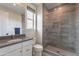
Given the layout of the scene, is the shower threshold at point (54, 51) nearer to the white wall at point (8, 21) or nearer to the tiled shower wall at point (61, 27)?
the tiled shower wall at point (61, 27)

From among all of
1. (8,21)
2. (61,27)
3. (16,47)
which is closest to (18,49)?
(16,47)

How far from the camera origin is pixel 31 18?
1.96m

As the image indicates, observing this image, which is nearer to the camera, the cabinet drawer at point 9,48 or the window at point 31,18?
the cabinet drawer at point 9,48

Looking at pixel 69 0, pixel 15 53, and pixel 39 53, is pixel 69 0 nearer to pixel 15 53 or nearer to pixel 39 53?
pixel 39 53

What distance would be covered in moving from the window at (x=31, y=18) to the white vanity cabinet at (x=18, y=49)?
0.31 metres

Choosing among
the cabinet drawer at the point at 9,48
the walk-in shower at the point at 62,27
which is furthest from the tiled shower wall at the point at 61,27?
the cabinet drawer at the point at 9,48

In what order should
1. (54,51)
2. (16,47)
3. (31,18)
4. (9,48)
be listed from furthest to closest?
(31,18) < (54,51) < (16,47) < (9,48)

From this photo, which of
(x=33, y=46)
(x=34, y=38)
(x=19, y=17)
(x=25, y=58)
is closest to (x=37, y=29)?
(x=34, y=38)

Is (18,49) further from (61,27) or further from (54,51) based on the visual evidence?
(61,27)

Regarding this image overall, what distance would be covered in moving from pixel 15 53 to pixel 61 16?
3.64 feet

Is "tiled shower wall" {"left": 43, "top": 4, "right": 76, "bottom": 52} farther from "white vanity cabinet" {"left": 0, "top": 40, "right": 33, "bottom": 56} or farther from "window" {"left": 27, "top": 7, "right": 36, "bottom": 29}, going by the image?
"white vanity cabinet" {"left": 0, "top": 40, "right": 33, "bottom": 56}

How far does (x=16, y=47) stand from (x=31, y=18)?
2.04ft

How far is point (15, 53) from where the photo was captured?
1.69 metres

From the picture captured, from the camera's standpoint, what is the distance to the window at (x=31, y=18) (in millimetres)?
1906
